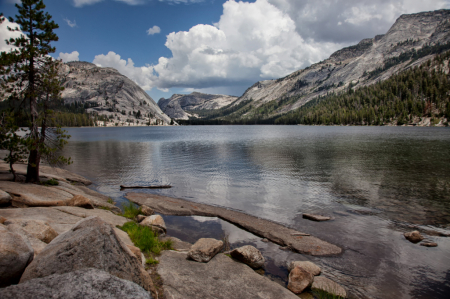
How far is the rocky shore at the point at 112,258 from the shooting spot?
4473 millimetres

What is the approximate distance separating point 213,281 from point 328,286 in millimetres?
4992

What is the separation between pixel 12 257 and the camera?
5.84 m

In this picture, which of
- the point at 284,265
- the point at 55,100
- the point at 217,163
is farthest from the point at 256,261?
the point at 217,163

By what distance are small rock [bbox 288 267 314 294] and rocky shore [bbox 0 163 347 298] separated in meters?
A: 0.04

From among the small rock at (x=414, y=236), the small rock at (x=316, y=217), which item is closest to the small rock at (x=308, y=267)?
the small rock at (x=316, y=217)

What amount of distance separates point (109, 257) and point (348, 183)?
30.2 metres

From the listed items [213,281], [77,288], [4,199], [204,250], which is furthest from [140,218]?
[77,288]

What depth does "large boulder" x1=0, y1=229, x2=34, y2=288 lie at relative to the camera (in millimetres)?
5699

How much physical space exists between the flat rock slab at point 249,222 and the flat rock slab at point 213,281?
191 inches

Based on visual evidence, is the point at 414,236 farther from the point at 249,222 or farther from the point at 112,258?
the point at 112,258

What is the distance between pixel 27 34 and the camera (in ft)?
64.8

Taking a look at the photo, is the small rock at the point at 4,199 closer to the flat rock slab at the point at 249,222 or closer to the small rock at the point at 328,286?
the flat rock slab at the point at 249,222

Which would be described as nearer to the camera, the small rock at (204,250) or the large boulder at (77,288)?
the large boulder at (77,288)

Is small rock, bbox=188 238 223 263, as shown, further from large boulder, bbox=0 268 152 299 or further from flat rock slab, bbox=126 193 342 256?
large boulder, bbox=0 268 152 299
